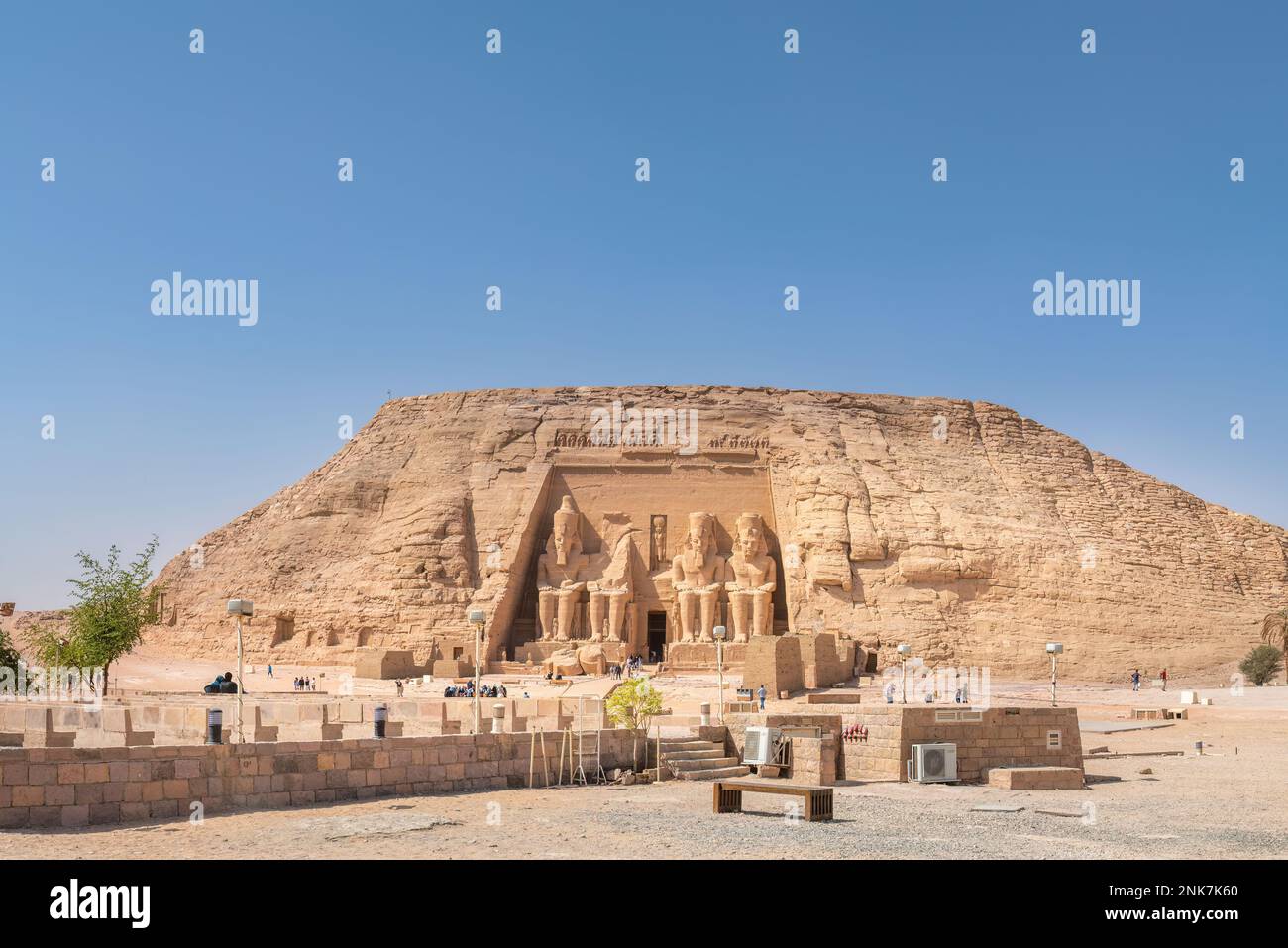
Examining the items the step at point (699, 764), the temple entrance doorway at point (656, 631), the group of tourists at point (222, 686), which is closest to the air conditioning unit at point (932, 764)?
the step at point (699, 764)

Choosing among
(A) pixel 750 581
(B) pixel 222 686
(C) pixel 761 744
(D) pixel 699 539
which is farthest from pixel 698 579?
(C) pixel 761 744

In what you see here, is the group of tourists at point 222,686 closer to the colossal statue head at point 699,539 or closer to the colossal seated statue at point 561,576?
the colossal seated statue at point 561,576

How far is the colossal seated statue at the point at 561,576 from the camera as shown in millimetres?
46312

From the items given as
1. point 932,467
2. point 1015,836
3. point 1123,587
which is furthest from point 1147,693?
point 1015,836

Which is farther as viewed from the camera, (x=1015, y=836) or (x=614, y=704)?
(x=614, y=704)

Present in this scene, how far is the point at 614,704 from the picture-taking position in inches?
736

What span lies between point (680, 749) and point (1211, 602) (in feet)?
119

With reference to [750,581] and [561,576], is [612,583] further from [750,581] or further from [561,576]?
Answer: [750,581]

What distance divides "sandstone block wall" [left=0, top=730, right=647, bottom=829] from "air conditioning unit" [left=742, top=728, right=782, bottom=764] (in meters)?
2.97

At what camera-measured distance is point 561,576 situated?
48.0 metres

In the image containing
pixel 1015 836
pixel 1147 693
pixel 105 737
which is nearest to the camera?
pixel 1015 836

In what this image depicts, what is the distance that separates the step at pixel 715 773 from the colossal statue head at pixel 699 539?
2912 centimetres

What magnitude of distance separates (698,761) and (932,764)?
3.36 m

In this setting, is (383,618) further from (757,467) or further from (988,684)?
(988,684)
